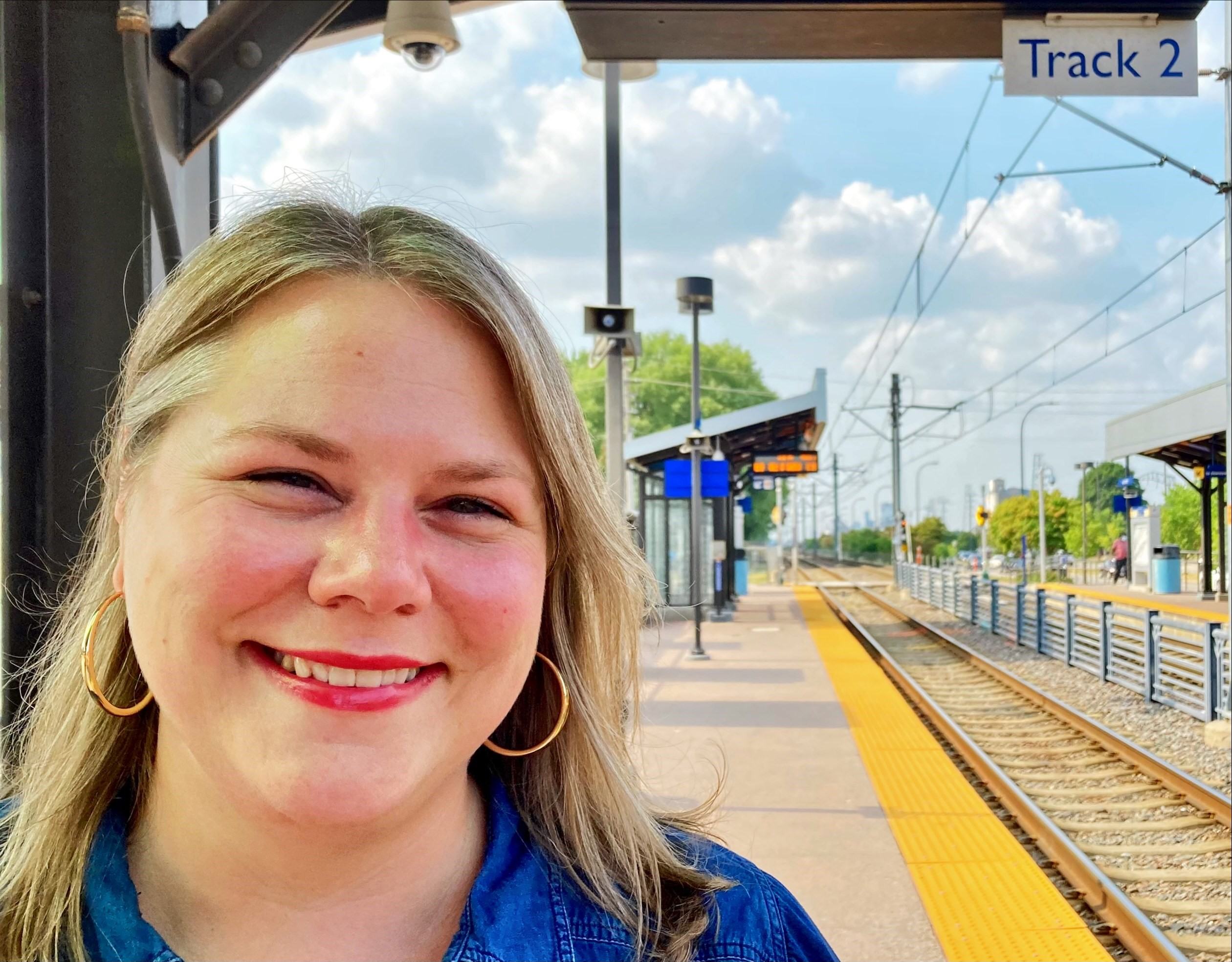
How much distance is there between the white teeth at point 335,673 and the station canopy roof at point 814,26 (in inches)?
92.8

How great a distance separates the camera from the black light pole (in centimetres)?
1434

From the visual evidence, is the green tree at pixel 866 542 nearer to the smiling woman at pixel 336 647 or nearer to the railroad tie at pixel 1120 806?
the railroad tie at pixel 1120 806

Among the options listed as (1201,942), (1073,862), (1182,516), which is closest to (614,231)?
(1073,862)

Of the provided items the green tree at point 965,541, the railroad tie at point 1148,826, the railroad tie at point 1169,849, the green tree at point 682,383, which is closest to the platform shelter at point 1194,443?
the railroad tie at point 1148,826

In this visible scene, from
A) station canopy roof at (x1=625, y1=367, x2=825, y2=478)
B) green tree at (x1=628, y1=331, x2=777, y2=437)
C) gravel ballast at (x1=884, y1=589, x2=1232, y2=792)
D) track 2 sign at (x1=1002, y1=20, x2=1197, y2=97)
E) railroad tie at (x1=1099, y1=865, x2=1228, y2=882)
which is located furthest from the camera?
green tree at (x1=628, y1=331, x2=777, y2=437)

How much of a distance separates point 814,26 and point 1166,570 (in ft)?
77.4

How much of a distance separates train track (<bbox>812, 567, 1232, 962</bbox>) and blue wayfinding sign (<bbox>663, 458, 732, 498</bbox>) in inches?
225

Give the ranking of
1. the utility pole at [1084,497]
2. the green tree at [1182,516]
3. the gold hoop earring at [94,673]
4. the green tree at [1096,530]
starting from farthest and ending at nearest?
the green tree at [1096,530]
the utility pole at [1084,497]
the green tree at [1182,516]
the gold hoop earring at [94,673]

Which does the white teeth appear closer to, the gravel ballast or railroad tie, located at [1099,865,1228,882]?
railroad tie, located at [1099,865,1228,882]

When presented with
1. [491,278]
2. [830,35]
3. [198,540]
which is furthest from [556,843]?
[830,35]

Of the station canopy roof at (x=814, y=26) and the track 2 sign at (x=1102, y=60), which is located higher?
the track 2 sign at (x=1102, y=60)

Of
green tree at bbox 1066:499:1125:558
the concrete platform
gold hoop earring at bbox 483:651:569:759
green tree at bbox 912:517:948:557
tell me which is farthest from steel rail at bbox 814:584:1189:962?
green tree at bbox 912:517:948:557

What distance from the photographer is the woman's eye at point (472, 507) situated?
1209 millimetres

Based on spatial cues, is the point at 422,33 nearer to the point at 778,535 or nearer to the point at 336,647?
the point at 336,647
